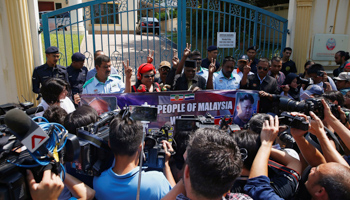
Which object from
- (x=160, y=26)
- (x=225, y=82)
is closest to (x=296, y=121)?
(x=225, y=82)

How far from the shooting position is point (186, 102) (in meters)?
3.94

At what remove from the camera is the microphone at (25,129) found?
4.28ft

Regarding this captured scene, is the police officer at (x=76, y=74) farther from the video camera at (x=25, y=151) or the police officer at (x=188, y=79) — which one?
the video camera at (x=25, y=151)

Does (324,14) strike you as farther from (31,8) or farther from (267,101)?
(31,8)

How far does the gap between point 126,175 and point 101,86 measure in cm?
252

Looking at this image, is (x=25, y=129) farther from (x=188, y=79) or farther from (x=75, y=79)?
(x=75, y=79)

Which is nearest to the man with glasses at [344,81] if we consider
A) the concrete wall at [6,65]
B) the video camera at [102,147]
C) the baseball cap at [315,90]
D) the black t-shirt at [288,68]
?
the baseball cap at [315,90]

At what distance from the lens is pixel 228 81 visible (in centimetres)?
473

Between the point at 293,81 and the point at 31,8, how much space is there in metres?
5.01

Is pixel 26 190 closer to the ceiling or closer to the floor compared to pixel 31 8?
closer to the floor

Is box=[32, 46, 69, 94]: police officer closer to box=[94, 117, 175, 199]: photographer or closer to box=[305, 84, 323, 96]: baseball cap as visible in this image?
box=[94, 117, 175, 199]: photographer

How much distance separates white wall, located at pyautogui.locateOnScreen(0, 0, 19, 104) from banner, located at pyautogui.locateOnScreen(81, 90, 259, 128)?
7.33 feet

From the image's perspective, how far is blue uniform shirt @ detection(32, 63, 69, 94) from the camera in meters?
4.70

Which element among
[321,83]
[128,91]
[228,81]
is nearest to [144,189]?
[128,91]
